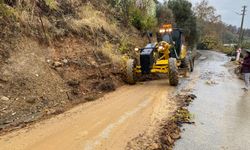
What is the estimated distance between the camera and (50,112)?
8961 millimetres

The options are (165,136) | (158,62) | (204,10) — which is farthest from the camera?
(204,10)

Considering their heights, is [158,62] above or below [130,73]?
above

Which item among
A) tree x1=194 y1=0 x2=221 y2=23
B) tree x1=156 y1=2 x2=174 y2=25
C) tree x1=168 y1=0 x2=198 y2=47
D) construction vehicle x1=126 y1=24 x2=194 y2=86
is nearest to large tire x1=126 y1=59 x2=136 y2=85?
construction vehicle x1=126 y1=24 x2=194 y2=86

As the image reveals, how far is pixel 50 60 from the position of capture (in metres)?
11.6

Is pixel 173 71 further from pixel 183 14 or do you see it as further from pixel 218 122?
pixel 183 14

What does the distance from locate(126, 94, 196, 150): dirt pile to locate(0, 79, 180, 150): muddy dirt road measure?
24 cm

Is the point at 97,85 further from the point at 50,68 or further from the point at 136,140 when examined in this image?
the point at 136,140

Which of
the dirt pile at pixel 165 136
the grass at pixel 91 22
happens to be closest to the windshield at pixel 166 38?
the grass at pixel 91 22

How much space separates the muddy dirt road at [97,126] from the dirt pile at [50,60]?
1.90ft

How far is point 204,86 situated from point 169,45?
253 centimetres

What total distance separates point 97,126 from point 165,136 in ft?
5.33

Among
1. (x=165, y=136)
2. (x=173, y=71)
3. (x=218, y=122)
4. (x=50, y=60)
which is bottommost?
(x=218, y=122)

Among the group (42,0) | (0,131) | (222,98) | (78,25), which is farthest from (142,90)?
(0,131)

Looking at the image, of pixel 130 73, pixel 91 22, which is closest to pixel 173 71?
pixel 130 73
